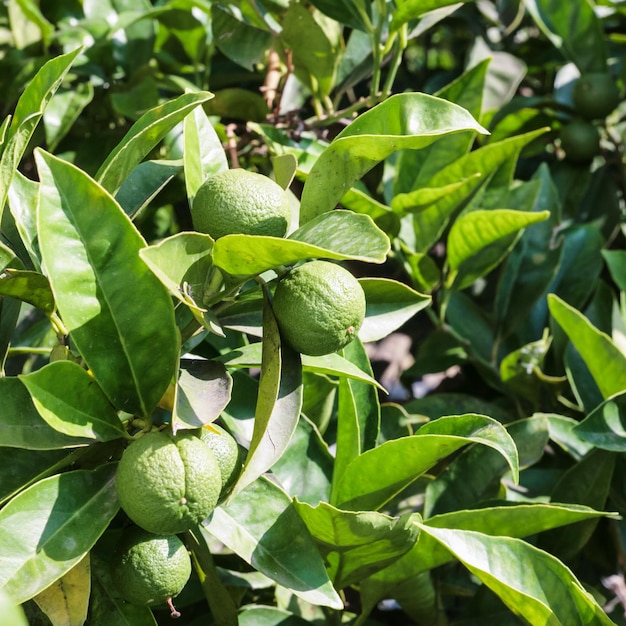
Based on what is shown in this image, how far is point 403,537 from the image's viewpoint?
0.89 m

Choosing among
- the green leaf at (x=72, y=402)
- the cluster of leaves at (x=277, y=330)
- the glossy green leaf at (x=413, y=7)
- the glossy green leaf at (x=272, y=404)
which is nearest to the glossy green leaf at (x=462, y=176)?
the cluster of leaves at (x=277, y=330)

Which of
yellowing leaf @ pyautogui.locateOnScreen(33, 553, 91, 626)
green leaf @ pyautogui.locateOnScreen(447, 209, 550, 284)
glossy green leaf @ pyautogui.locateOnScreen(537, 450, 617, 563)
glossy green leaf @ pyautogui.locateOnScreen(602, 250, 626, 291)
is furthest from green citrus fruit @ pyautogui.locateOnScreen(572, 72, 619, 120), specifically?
yellowing leaf @ pyautogui.locateOnScreen(33, 553, 91, 626)

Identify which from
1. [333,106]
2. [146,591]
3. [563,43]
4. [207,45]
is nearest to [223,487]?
[146,591]

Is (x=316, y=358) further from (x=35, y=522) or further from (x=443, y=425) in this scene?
(x=35, y=522)

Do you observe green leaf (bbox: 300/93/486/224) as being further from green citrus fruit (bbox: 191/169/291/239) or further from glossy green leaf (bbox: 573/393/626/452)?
glossy green leaf (bbox: 573/393/626/452)

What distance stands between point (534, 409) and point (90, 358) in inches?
35.5

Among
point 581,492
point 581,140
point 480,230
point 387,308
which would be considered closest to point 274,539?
point 387,308

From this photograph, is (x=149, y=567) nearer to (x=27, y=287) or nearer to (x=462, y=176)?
(x=27, y=287)

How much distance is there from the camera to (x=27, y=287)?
32.8 inches

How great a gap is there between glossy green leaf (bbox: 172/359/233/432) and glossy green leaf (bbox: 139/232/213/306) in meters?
0.08

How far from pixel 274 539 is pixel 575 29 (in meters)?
1.27

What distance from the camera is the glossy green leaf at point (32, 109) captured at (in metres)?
0.83

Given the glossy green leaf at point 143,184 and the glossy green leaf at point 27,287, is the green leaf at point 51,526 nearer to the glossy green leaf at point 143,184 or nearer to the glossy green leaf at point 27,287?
the glossy green leaf at point 27,287

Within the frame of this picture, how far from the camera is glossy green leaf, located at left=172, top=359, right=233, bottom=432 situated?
750mm
